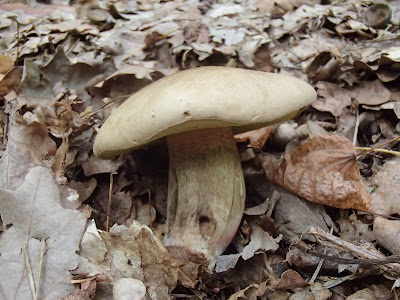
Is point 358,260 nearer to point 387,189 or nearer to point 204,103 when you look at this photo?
point 387,189

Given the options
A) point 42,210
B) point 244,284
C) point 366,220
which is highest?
point 42,210

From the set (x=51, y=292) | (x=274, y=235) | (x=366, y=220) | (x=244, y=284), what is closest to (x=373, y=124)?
(x=366, y=220)

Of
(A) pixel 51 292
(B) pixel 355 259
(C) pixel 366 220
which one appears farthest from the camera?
(C) pixel 366 220

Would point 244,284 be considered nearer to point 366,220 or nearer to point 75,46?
point 366,220

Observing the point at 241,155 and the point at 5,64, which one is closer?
the point at 241,155

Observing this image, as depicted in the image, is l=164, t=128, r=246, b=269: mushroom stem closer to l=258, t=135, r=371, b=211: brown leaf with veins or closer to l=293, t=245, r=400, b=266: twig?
l=258, t=135, r=371, b=211: brown leaf with veins

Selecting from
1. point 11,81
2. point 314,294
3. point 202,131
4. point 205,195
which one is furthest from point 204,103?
point 11,81
